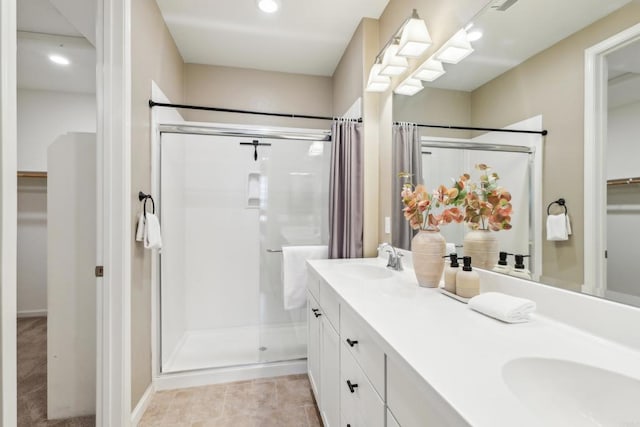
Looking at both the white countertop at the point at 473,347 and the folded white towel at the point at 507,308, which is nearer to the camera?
the white countertop at the point at 473,347

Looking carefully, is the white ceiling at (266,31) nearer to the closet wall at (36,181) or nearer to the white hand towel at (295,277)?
the closet wall at (36,181)

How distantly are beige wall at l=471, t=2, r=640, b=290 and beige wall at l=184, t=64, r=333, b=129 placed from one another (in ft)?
7.11

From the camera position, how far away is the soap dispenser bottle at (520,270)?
3.29 ft

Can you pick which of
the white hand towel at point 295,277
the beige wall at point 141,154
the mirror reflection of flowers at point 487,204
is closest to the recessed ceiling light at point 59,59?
the beige wall at point 141,154

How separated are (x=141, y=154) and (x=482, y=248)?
1.95m

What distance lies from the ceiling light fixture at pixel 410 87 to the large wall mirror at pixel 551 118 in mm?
342

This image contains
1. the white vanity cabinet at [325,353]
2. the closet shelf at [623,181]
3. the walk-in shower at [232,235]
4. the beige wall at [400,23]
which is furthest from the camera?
the walk-in shower at [232,235]

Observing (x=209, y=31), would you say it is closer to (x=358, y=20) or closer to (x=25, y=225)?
(x=358, y=20)

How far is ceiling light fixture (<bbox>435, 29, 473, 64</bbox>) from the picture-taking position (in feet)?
4.31

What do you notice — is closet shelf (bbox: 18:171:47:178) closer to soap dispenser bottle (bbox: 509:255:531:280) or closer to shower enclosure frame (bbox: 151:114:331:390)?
shower enclosure frame (bbox: 151:114:331:390)

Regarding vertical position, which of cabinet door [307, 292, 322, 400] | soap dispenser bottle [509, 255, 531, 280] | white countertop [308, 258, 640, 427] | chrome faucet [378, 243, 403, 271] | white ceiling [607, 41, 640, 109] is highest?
white ceiling [607, 41, 640, 109]

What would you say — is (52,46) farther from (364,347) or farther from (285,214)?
(364,347)

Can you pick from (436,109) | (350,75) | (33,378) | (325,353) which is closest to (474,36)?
(436,109)

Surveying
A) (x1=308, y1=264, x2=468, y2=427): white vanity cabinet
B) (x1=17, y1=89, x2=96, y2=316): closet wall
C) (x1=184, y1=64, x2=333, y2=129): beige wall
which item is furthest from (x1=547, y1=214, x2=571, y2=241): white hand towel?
(x1=17, y1=89, x2=96, y2=316): closet wall
